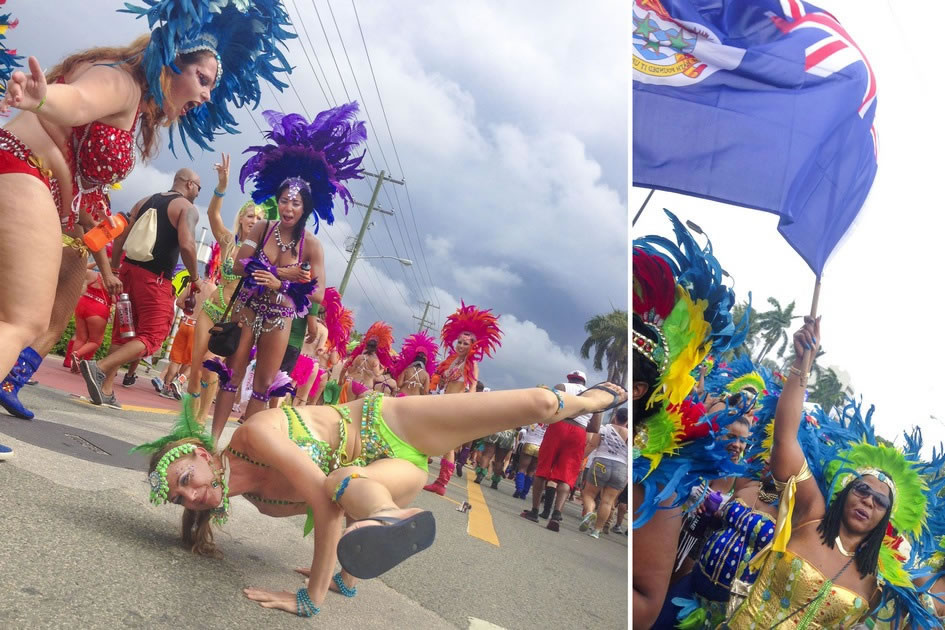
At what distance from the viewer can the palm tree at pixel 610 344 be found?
1521 millimetres

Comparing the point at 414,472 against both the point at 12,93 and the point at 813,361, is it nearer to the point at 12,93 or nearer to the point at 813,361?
the point at 813,361

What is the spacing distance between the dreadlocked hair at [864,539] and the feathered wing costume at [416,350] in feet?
7.45

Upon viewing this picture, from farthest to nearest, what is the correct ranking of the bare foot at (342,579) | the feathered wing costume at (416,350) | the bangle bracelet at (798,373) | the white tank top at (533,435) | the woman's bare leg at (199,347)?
the white tank top at (533,435) < the feathered wing costume at (416,350) < the woman's bare leg at (199,347) < the bare foot at (342,579) < the bangle bracelet at (798,373)

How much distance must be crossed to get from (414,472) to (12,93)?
3.26 ft

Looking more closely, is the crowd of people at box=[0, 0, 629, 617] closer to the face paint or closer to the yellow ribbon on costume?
the face paint

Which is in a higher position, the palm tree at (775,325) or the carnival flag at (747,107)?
the carnival flag at (747,107)

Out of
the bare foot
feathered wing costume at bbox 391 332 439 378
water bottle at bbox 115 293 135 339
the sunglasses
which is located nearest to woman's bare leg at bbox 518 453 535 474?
feathered wing costume at bbox 391 332 439 378

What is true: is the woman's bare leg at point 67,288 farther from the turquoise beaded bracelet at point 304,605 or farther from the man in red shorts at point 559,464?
the man in red shorts at point 559,464

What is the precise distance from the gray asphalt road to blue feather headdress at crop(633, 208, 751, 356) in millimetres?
440

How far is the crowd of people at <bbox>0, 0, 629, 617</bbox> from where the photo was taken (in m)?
1.36

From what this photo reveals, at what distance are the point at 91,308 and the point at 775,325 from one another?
116 inches

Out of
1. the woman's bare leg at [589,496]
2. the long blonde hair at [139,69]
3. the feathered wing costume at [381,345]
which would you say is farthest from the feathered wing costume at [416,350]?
the long blonde hair at [139,69]

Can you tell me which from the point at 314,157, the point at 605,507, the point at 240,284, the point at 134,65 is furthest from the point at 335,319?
the point at 134,65

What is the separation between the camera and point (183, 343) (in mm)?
4488
